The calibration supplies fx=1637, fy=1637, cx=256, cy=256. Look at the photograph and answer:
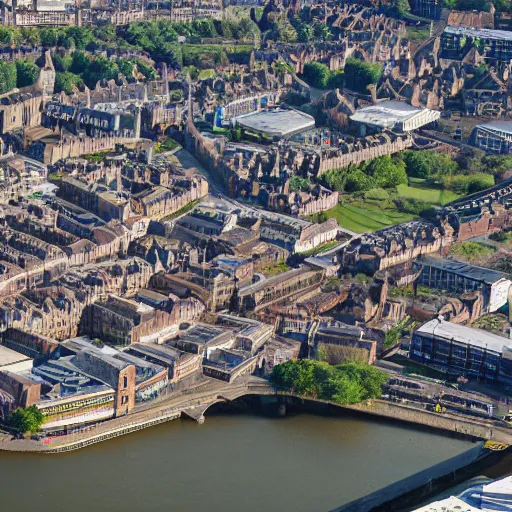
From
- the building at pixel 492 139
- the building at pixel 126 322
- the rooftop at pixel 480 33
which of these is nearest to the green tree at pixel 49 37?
the rooftop at pixel 480 33

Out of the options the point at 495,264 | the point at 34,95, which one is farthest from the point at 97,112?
the point at 495,264

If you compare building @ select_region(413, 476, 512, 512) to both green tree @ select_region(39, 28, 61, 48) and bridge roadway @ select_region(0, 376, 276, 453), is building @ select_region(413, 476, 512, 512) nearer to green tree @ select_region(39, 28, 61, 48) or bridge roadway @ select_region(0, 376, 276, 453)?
bridge roadway @ select_region(0, 376, 276, 453)

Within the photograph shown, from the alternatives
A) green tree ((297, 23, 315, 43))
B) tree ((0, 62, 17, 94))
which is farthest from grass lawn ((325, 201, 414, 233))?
green tree ((297, 23, 315, 43))

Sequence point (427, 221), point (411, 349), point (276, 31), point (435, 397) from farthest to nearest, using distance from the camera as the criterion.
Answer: point (276, 31), point (427, 221), point (411, 349), point (435, 397)

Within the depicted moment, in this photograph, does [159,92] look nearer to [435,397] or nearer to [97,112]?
[97,112]

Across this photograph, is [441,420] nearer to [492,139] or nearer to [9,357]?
[9,357]

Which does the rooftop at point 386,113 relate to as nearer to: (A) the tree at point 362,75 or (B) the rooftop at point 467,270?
(A) the tree at point 362,75
